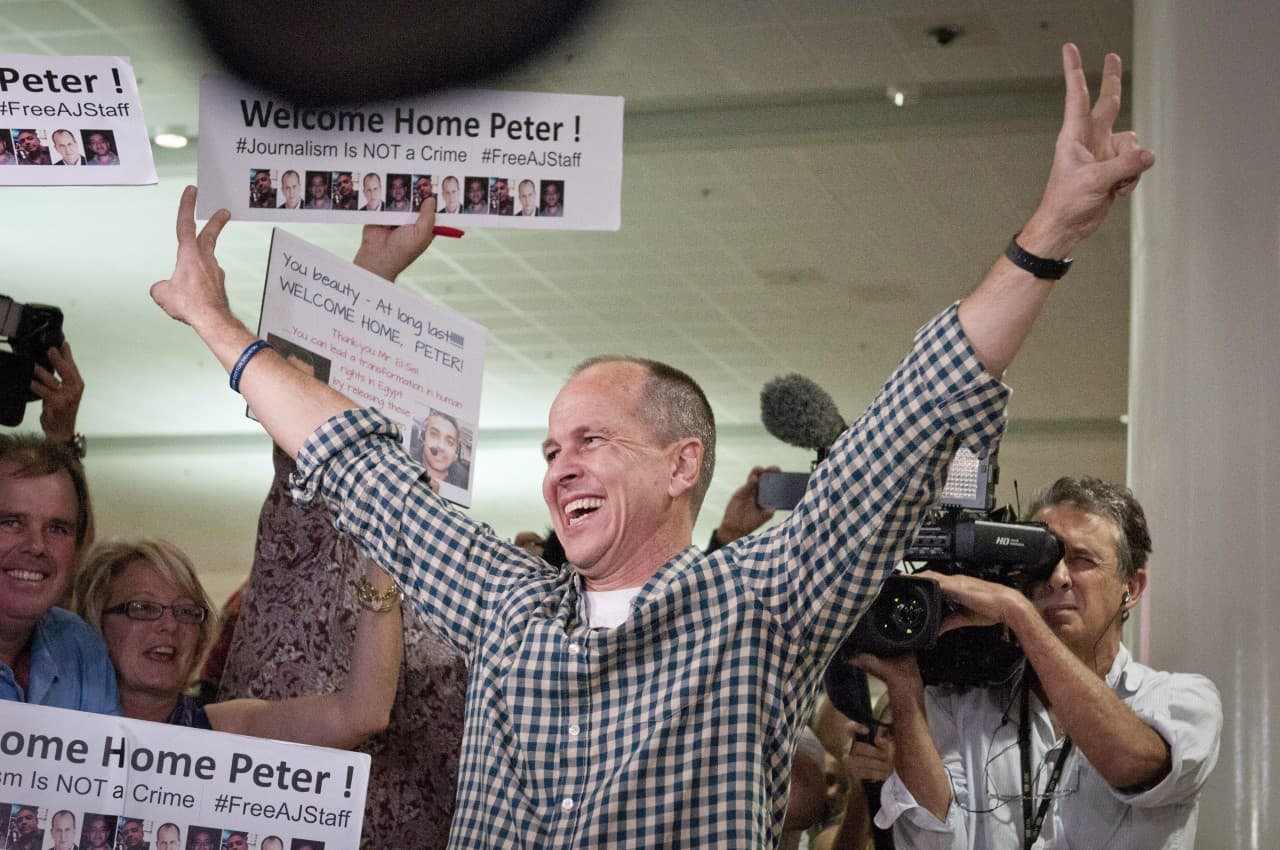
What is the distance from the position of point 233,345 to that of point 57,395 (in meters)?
1.09

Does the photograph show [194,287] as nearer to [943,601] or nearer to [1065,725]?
[943,601]

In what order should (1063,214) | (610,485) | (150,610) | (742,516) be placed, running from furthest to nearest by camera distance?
(742,516), (150,610), (610,485), (1063,214)

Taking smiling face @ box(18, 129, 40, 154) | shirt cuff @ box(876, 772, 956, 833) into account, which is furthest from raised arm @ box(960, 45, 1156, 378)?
smiling face @ box(18, 129, 40, 154)

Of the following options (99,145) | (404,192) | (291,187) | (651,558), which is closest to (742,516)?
(404,192)

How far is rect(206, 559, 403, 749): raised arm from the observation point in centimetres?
224

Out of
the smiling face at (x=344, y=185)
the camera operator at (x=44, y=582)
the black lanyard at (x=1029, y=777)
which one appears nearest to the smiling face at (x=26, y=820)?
the camera operator at (x=44, y=582)

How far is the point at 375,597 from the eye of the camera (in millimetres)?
2225

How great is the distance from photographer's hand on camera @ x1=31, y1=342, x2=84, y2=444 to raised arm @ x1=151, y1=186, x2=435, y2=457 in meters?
0.83

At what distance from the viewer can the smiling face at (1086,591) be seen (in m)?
2.46

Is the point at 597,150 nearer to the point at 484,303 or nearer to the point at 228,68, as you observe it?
the point at 228,68

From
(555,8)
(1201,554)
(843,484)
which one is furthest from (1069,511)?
(555,8)

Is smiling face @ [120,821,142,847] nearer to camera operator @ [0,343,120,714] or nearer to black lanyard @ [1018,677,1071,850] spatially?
camera operator @ [0,343,120,714]

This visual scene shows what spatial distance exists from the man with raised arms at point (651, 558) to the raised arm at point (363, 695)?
0.37 metres

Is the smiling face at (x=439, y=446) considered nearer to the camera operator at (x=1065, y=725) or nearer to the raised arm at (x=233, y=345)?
the raised arm at (x=233, y=345)
